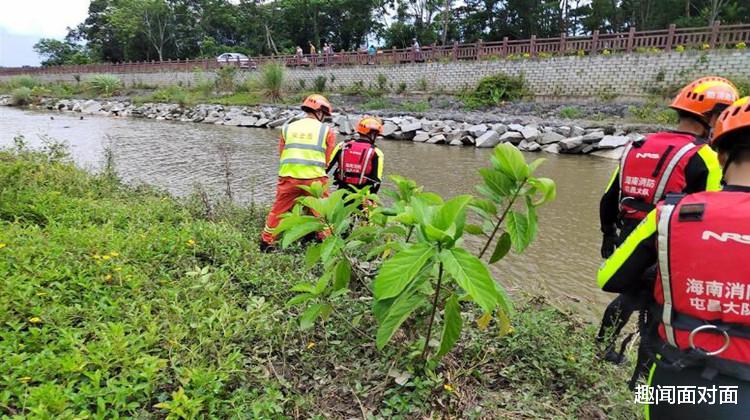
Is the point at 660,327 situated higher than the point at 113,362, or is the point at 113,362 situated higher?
the point at 660,327

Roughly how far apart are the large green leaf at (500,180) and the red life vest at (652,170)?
4.24 ft

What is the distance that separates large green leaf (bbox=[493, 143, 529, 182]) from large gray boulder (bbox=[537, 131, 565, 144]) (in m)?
12.7

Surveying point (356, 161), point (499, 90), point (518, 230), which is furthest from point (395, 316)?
point (499, 90)

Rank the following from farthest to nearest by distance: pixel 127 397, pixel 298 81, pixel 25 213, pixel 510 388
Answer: pixel 298 81 < pixel 25 213 < pixel 510 388 < pixel 127 397

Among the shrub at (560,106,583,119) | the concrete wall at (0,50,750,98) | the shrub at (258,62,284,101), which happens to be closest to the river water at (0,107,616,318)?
the shrub at (560,106,583,119)

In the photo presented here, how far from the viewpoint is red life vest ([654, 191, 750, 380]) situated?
1.20 meters

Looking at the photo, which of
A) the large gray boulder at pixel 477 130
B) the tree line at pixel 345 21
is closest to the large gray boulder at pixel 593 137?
the large gray boulder at pixel 477 130

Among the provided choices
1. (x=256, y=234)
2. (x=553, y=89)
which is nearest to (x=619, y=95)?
(x=553, y=89)

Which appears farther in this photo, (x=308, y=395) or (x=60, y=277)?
(x=60, y=277)

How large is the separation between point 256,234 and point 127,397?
2834mm

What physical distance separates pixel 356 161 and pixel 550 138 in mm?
10709

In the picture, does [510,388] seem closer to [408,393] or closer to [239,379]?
[408,393]

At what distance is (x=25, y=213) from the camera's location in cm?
409

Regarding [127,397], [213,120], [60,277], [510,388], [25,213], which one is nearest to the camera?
[127,397]
